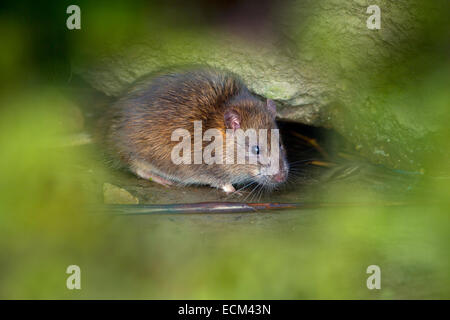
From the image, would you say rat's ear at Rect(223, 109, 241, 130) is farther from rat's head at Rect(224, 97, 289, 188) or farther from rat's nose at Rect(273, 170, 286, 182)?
rat's nose at Rect(273, 170, 286, 182)

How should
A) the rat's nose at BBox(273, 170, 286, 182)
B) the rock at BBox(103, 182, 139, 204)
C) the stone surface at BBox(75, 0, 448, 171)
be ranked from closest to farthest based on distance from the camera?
1. the rock at BBox(103, 182, 139, 204)
2. the rat's nose at BBox(273, 170, 286, 182)
3. the stone surface at BBox(75, 0, 448, 171)

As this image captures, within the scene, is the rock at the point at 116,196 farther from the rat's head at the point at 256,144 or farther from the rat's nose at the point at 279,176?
the rat's nose at the point at 279,176

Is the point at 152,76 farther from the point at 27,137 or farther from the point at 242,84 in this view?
the point at 27,137

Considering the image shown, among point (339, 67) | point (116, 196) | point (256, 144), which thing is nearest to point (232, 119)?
point (256, 144)

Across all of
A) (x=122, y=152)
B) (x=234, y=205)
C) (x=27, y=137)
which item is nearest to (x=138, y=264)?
(x=27, y=137)

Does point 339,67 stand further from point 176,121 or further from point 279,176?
point 176,121

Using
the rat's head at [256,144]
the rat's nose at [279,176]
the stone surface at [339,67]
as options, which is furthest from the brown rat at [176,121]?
the stone surface at [339,67]

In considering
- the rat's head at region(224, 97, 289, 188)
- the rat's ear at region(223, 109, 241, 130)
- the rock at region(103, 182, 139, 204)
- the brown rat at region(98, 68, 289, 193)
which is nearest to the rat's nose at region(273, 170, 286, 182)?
the rat's head at region(224, 97, 289, 188)
